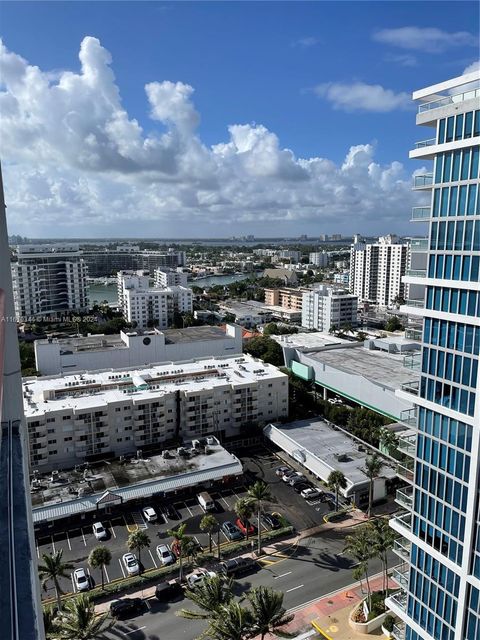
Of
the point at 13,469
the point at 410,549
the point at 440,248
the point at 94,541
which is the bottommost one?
the point at 94,541

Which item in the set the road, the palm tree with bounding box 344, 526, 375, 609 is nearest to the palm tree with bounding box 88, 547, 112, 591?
the road

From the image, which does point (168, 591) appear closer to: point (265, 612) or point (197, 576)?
point (197, 576)

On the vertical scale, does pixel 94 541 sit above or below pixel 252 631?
below

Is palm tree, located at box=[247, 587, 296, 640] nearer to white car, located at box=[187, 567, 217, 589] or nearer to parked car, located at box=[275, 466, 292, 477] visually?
white car, located at box=[187, 567, 217, 589]

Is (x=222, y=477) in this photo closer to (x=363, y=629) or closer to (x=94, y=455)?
(x=94, y=455)

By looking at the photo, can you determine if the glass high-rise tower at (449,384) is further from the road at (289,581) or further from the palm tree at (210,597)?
the road at (289,581)

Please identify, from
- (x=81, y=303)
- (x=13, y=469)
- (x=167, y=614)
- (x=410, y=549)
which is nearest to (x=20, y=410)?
(x=13, y=469)
